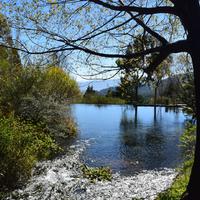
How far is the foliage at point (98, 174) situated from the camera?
8914 millimetres

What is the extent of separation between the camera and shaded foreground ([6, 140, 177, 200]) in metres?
7.21

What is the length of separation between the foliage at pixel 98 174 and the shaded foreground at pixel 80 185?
159mm

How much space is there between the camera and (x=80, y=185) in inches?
322

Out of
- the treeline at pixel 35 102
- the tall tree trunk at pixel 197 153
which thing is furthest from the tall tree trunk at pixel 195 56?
the treeline at pixel 35 102

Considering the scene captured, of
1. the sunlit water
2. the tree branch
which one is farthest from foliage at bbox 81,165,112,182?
the tree branch

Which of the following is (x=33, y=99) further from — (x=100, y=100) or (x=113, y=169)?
(x=100, y=100)

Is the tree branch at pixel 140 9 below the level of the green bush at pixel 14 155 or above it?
above

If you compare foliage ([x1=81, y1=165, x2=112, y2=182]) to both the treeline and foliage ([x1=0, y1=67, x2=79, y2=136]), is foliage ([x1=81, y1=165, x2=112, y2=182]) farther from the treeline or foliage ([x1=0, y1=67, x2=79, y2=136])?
foliage ([x1=0, y1=67, x2=79, y2=136])

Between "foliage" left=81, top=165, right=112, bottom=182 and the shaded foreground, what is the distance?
159 millimetres

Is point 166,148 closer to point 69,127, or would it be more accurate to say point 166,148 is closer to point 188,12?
point 69,127

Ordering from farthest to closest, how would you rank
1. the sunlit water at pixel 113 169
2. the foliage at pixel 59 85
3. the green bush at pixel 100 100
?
the green bush at pixel 100 100 → the foliage at pixel 59 85 → the sunlit water at pixel 113 169

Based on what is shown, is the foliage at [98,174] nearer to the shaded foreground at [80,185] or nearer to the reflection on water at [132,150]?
the shaded foreground at [80,185]

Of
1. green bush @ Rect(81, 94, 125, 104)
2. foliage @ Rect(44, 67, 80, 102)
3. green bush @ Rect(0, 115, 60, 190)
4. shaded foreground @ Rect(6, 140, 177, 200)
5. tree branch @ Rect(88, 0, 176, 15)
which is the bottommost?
shaded foreground @ Rect(6, 140, 177, 200)

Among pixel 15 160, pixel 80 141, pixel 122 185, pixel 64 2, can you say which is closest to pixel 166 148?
pixel 80 141
